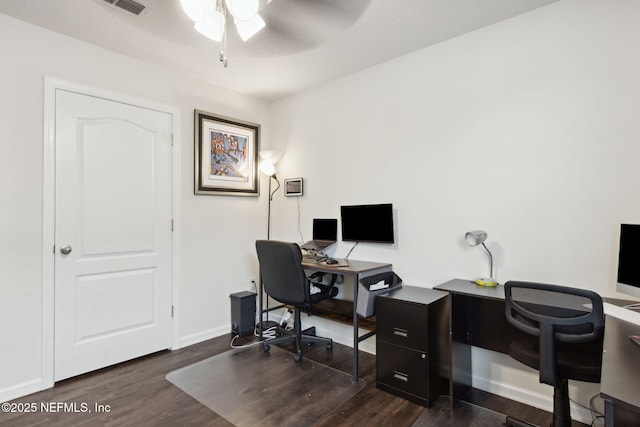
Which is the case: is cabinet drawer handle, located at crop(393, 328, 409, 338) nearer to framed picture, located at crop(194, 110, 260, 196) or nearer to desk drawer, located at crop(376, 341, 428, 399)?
desk drawer, located at crop(376, 341, 428, 399)

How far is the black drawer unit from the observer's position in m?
2.04

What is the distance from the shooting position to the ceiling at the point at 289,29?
1991 mm

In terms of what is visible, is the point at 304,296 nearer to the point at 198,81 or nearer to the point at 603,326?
the point at 603,326

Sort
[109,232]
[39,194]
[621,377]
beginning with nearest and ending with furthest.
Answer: [621,377] → [39,194] → [109,232]

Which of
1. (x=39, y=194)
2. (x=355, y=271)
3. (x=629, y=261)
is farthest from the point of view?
(x=355, y=271)

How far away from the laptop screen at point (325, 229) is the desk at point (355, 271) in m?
0.41

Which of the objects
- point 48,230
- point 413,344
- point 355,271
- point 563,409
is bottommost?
point 563,409

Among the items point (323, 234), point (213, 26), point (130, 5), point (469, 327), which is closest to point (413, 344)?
point (469, 327)

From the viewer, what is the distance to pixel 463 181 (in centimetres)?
236

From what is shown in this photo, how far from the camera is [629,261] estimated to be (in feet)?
5.19

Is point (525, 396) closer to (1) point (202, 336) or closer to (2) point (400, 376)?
(2) point (400, 376)

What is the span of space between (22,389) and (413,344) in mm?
2611

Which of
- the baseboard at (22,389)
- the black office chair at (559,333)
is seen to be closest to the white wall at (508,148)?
the black office chair at (559,333)

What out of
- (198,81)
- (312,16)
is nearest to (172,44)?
(198,81)
